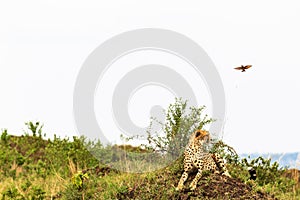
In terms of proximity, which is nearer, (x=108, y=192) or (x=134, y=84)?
(x=108, y=192)

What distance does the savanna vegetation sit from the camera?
7578mm

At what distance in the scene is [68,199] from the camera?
8523 mm

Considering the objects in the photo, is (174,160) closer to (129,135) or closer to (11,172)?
(129,135)

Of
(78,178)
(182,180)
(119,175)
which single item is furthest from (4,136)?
(182,180)

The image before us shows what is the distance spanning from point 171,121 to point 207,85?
1.26m

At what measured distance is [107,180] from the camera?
9156 mm

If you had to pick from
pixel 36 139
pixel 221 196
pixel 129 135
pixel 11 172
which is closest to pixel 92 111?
pixel 129 135

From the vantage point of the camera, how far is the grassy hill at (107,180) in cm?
751

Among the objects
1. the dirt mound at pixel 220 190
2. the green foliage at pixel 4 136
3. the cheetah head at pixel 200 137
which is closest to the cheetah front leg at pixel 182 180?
the dirt mound at pixel 220 190

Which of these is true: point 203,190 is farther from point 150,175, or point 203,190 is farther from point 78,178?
point 78,178

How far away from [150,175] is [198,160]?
1.17m

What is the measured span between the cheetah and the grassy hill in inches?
5.6

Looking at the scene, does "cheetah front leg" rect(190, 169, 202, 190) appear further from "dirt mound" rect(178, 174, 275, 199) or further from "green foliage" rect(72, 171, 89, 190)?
"green foliage" rect(72, 171, 89, 190)

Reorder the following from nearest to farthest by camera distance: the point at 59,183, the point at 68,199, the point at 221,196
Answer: the point at 221,196
the point at 68,199
the point at 59,183
